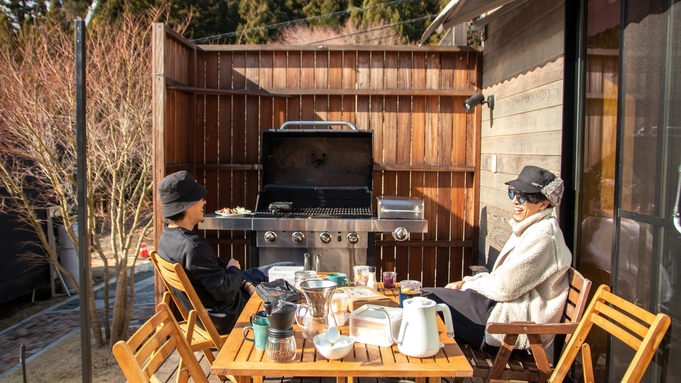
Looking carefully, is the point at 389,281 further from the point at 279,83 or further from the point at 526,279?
the point at 279,83

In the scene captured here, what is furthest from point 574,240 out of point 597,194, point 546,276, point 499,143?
point 499,143

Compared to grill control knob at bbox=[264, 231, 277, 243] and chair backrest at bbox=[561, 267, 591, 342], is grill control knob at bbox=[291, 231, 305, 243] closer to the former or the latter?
grill control knob at bbox=[264, 231, 277, 243]

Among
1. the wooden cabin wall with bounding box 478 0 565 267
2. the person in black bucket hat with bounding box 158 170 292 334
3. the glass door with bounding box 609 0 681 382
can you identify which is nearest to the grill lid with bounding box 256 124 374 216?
the wooden cabin wall with bounding box 478 0 565 267

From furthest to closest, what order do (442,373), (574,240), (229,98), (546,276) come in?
(229,98), (574,240), (546,276), (442,373)

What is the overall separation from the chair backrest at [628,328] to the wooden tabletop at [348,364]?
1.99 feet

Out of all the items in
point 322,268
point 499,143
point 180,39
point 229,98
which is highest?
point 180,39

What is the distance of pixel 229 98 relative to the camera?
5488 millimetres

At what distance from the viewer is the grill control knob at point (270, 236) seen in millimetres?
4453

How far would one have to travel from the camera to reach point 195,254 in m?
2.82

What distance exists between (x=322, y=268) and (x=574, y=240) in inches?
78.4

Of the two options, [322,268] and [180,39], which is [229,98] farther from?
[322,268]

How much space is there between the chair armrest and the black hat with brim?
716mm

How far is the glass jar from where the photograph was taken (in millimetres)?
1915

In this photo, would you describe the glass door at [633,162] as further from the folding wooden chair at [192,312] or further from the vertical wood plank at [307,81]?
the vertical wood plank at [307,81]
